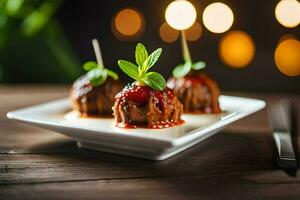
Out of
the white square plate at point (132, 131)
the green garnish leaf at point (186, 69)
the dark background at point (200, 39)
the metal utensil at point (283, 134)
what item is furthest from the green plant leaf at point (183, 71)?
the dark background at point (200, 39)

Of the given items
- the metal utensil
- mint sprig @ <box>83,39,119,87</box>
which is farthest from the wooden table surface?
Result: mint sprig @ <box>83,39,119,87</box>

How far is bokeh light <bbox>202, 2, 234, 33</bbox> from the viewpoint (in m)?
3.86

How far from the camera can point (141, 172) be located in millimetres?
1427

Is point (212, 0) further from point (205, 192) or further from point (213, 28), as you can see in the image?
point (205, 192)

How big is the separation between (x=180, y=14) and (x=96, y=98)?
2214 millimetres

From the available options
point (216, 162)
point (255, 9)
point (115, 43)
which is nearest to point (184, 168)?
point (216, 162)

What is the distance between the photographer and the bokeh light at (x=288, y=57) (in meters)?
3.85

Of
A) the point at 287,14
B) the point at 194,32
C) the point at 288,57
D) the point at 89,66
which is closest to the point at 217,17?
the point at 194,32

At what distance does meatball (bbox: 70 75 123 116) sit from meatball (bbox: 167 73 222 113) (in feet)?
0.73

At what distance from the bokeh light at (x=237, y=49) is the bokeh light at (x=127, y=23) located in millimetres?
610

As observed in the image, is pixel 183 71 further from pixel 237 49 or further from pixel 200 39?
pixel 237 49

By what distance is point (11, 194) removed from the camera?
49.4 inches

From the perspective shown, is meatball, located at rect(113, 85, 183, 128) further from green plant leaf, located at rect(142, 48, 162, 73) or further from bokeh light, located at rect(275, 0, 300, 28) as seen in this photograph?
bokeh light, located at rect(275, 0, 300, 28)

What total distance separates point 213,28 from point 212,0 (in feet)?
0.73
